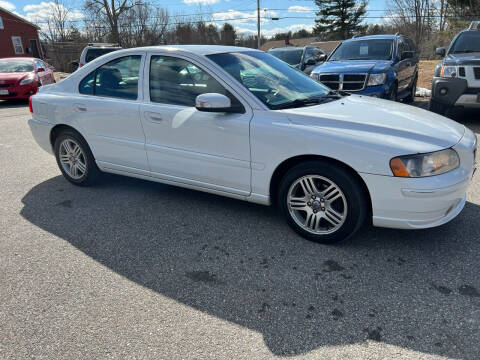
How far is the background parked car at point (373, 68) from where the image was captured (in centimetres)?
774

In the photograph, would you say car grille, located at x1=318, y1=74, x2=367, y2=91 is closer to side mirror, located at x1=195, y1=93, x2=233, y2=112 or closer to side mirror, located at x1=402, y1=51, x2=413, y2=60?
side mirror, located at x1=402, y1=51, x2=413, y2=60

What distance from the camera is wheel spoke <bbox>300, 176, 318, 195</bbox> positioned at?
328cm

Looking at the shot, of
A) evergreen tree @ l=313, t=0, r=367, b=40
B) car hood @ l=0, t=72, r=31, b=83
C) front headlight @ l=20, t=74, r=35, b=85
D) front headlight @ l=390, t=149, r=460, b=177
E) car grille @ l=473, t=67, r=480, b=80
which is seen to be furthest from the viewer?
evergreen tree @ l=313, t=0, r=367, b=40

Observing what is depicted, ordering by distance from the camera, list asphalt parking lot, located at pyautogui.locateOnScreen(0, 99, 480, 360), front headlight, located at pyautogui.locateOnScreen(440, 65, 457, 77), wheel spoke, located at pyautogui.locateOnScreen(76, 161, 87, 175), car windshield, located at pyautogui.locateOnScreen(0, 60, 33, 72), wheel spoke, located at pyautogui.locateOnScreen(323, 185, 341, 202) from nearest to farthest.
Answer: asphalt parking lot, located at pyautogui.locateOnScreen(0, 99, 480, 360)
wheel spoke, located at pyautogui.locateOnScreen(323, 185, 341, 202)
wheel spoke, located at pyautogui.locateOnScreen(76, 161, 87, 175)
front headlight, located at pyautogui.locateOnScreen(440, 65, 457, 77)
car windshield, located at pyautogui.locateOnScreen(0, 60, 33, 72)

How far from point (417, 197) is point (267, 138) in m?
1.25

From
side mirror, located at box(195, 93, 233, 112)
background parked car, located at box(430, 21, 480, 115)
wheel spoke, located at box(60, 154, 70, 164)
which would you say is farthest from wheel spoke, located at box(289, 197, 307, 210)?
background parked car, located at box(430, 21, 480, 115)

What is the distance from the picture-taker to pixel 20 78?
12.8 meters

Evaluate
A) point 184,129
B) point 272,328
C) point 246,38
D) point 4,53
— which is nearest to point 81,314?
point 272,328

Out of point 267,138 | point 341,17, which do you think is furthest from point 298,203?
point 341,17

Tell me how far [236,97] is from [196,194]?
1.50 m

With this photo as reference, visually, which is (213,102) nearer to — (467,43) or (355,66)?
(355,66)

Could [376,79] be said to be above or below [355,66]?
below

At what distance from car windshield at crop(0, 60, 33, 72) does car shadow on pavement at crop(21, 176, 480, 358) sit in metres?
11.1

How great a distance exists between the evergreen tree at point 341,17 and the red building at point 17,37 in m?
36.8
